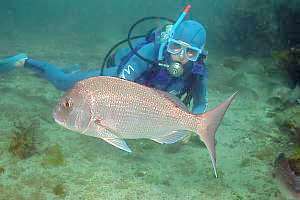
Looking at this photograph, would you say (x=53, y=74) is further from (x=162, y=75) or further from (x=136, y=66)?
(x=162, y=75)

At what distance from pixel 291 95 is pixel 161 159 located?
4.00 meters

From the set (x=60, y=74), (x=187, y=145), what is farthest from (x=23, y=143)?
(x=187, y=145)

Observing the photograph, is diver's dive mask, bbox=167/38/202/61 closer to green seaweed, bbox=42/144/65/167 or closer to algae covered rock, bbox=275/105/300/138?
green seaweed, bbox=42/144/65/167

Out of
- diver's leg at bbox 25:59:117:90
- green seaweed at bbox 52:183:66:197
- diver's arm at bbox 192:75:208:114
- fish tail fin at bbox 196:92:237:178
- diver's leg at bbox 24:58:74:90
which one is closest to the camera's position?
fish tail fin at bbox 196:92:237:178

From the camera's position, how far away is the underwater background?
169 inches

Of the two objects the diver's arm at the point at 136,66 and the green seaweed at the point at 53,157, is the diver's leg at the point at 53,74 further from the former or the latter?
the diver's arm at the point at 136,66

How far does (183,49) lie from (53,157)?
87.4 inches

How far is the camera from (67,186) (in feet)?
13.7

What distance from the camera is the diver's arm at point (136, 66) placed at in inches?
185

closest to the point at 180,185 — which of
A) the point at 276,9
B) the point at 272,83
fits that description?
the point at 272,83

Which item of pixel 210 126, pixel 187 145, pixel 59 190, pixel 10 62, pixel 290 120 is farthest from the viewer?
pixel 10 62

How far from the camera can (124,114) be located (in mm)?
3418

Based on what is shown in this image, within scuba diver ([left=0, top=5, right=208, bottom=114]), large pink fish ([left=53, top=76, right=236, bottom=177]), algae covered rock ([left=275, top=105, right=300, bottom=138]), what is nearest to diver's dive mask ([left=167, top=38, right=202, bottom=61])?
scuba diver ([left=0, top=5, right=208, bottom=114])

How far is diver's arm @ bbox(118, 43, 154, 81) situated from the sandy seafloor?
1.18 metres
